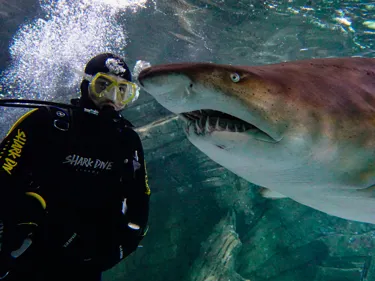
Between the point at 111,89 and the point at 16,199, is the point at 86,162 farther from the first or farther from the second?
the point at 111,89

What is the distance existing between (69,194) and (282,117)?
1.72 m

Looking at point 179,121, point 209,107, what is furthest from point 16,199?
point 179,121

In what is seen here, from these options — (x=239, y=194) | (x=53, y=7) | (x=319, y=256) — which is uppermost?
(x=53, y=7)

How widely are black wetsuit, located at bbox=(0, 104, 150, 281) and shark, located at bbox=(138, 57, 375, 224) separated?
976 mm

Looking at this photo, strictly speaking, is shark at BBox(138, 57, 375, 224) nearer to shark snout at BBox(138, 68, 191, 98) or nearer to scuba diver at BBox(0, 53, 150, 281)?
shark snout at BBox(138, 68, 191, 98)

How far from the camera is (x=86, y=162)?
236 centimetres

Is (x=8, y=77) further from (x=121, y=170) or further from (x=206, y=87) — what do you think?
(x=206, y=87)

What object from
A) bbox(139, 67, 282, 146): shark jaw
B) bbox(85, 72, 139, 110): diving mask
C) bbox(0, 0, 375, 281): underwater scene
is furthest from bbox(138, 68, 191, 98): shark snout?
bbox(0, 0, 375, 281): underwater scene

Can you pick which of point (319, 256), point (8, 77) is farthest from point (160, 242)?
point (8, 77)

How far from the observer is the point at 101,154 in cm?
244

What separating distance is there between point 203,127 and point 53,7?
32.3 feet

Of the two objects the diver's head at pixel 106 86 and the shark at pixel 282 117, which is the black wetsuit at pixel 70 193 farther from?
the shark at pixel 282 117

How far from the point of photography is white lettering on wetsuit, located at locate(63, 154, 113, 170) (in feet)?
7.60

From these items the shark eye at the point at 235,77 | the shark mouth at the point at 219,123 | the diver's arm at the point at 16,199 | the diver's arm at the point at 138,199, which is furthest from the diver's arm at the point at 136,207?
the shark eye at the point at 235,77
